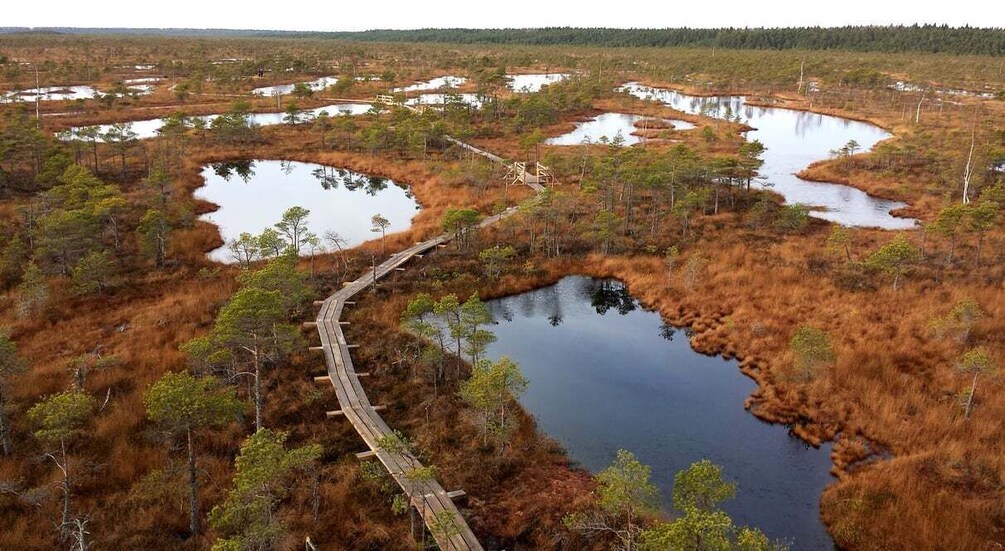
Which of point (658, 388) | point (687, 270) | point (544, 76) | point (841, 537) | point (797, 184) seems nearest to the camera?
point (841, 537)

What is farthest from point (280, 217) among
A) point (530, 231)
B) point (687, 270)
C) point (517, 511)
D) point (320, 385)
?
point (517, 511)

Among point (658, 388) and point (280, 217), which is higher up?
point (280, 217)

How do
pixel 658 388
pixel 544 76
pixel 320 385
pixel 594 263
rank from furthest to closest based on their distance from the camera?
pixel 544 76
pixel 594 263
pixel 658 388
pixel 320 385

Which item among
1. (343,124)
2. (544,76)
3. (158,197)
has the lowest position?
(158,197)

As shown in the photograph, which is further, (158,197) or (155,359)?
(158,197)

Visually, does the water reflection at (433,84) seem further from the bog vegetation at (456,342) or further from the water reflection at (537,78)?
the bog vegetation at (456,342)

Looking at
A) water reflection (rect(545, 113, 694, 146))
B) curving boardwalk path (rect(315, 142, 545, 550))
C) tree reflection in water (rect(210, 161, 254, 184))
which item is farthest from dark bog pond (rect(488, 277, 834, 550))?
water reflection (rect(545, 113, 694, 146))

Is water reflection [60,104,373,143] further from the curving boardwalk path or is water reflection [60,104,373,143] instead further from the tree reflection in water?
the curving boardwalk path

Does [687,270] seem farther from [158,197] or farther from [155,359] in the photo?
[158,197]
